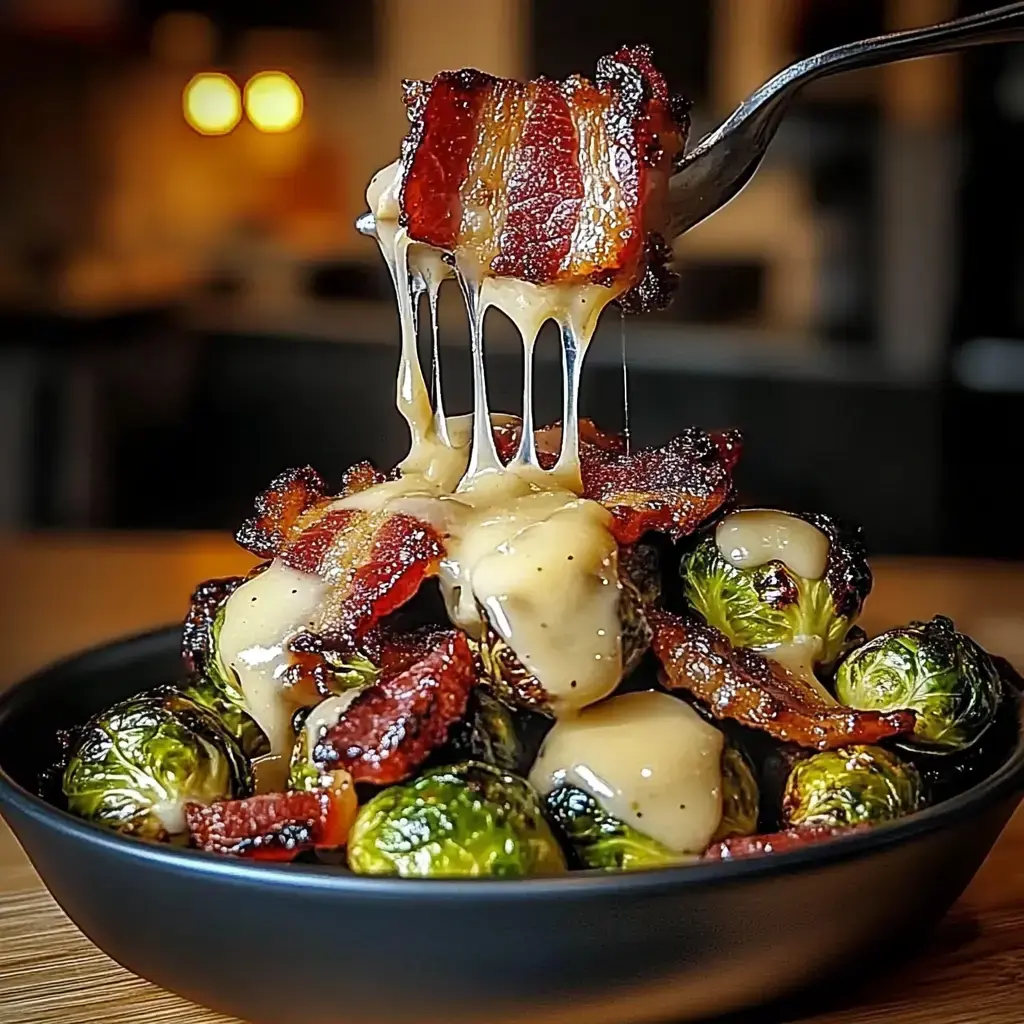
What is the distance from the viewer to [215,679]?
147 centimetres

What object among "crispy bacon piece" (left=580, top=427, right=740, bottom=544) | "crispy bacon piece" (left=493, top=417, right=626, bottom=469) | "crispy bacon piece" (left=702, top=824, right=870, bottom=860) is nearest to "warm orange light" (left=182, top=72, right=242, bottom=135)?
"crispy bacon piece" (left=493, top=417, right=626, bottom=469)

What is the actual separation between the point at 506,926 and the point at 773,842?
0.24 meters

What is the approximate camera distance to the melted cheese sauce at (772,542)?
1.43 meters

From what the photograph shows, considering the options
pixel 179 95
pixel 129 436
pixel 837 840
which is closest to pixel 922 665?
pixel 837 840

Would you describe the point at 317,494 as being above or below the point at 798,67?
below

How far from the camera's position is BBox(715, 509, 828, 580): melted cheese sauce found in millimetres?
1426

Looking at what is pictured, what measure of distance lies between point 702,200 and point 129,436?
16.0 feet

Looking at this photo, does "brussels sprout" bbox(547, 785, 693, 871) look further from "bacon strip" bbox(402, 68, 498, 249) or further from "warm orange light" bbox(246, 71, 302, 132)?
"warm orange light" bbox(246, 71, 302, 132)

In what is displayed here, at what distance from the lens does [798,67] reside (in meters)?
1.43

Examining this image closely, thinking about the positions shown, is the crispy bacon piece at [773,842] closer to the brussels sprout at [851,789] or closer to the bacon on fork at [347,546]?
the brussels sprout at [851,789]

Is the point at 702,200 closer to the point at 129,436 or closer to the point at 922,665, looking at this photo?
the point at 922,665

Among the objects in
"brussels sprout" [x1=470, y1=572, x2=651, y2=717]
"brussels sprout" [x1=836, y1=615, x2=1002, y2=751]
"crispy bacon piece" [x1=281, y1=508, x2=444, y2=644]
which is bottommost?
"brussels sprout" [x1=836, y1=615, x2=1002, y2=751]

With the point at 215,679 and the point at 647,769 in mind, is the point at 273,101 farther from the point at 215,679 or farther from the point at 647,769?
the point at 647,769

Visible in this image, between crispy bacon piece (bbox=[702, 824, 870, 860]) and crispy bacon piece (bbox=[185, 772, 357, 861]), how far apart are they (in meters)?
0.28
